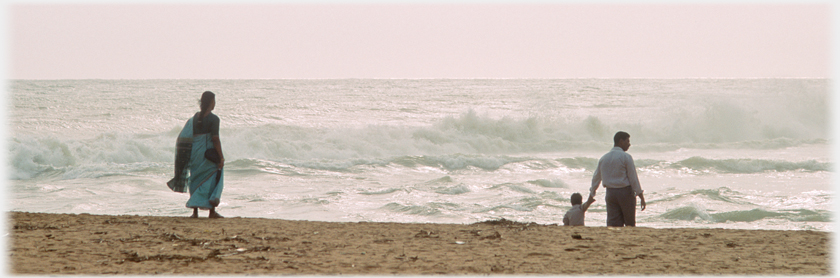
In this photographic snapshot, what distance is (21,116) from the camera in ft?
82.3

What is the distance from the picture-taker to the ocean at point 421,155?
9.88 m

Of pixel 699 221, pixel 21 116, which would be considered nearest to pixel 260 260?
pixel 699 221

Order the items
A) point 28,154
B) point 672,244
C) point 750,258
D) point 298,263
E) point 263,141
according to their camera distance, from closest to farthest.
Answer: point 298,263 → point 750,258 → point 672,244 → point 28,154 → point 263,141

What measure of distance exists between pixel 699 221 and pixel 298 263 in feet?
21.2

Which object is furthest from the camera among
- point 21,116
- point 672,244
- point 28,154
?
point 21,116

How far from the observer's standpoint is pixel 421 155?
59.7ft

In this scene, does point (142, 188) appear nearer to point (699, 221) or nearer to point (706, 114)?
point (699, 221)

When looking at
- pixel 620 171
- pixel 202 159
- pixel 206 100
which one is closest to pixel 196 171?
pixel 202 159

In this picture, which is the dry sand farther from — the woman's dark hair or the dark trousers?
the woman's dark hair

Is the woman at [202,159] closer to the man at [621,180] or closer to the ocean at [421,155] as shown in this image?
the ocean at [421,155]

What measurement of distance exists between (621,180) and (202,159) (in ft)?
12.9

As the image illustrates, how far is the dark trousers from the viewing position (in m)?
6.36

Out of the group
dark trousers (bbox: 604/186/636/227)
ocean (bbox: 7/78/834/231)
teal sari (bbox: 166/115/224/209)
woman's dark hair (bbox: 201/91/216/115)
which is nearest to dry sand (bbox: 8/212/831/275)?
teal sari (bbox: 166/115/224/209)

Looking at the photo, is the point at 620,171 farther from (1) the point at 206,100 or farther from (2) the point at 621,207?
(1) the point at 206,100
